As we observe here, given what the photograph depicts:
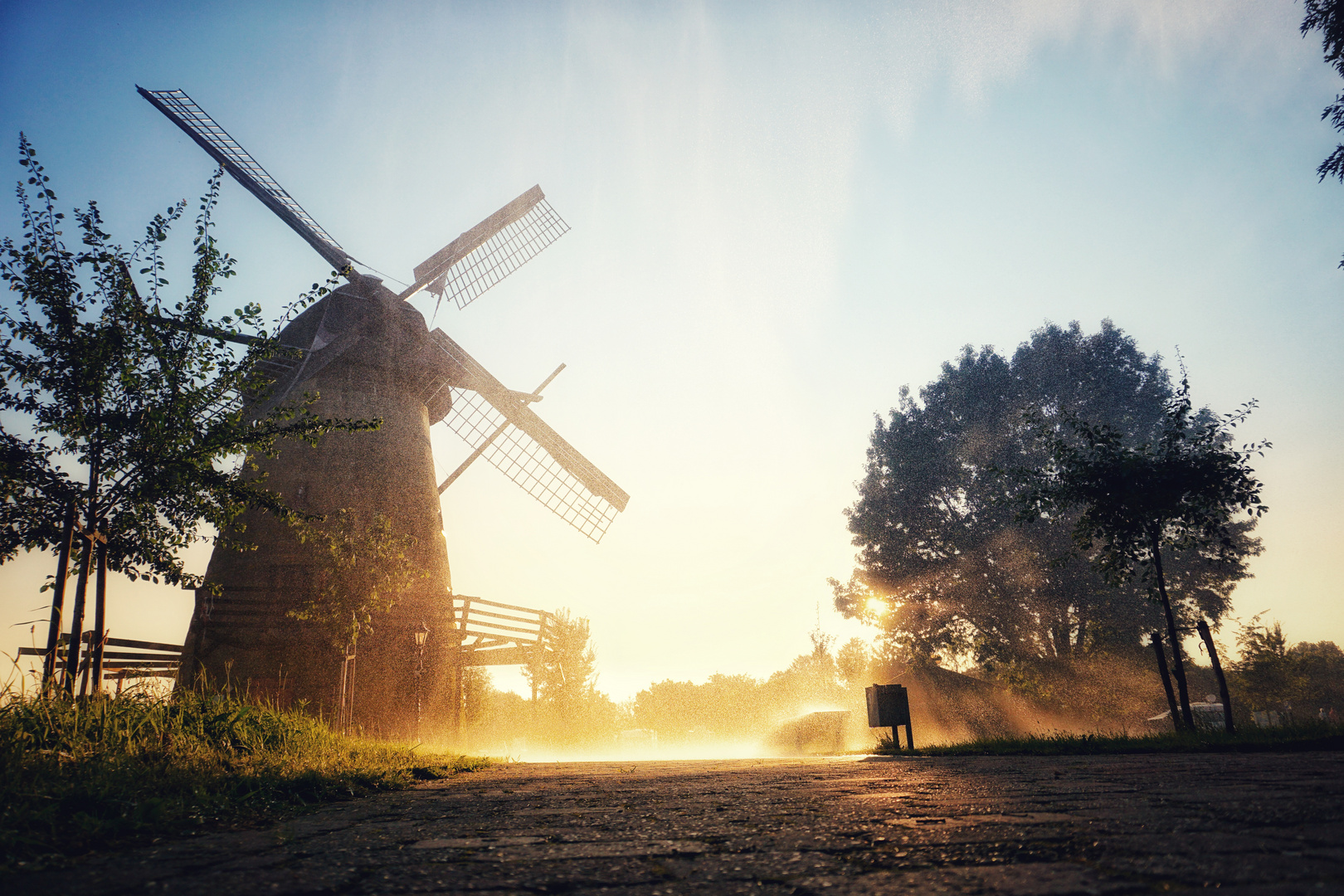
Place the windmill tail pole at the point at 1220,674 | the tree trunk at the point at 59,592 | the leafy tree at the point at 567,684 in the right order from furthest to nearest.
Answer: the leafy tree at the point at 567,684 → the windmill tail pole at the point at 1220,674 → the tree trunk at the point at 59,592

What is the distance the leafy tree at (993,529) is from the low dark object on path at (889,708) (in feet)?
33.8

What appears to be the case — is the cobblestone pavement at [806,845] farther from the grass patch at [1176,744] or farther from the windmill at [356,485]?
the windmill at [356,485]

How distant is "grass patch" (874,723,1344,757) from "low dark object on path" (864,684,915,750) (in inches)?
43.8

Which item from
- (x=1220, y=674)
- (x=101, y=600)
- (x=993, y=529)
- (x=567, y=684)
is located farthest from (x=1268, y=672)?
(x=101, y=600)

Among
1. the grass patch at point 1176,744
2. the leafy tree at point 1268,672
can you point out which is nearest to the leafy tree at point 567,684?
the grass patch at point 1176,744

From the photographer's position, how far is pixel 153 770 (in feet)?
11.2

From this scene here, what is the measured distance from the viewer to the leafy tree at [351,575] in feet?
35.4

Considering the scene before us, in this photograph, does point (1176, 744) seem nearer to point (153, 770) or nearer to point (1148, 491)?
point (1148, 491)

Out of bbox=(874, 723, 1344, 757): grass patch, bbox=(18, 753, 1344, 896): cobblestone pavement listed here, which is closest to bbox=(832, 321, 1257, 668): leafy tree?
bbox=(874, 723, 1344, 757): grass patch

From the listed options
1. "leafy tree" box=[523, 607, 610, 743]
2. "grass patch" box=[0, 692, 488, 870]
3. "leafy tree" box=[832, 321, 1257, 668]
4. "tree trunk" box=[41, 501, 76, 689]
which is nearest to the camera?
"grass patch" box=[0, 692, 488, 870]

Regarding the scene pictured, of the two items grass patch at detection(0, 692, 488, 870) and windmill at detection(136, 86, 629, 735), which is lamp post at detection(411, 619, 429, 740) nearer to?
windmill at detection(136, 86, 629, 735)

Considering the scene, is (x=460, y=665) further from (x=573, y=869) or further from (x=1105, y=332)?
(x=1105, y=332)

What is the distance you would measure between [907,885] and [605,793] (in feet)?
9.47

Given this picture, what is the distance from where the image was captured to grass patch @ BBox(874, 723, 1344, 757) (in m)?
5.57
